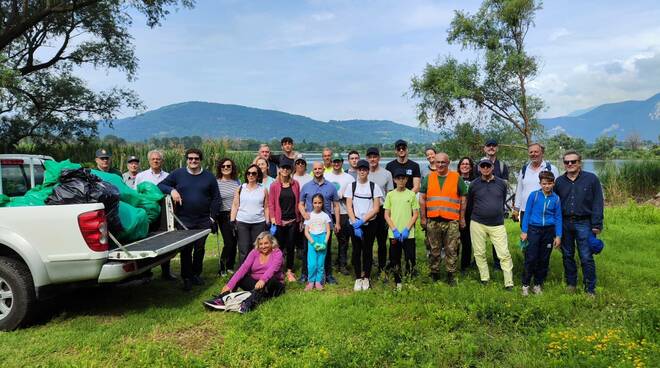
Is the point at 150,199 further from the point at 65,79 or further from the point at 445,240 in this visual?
the point at 65,79

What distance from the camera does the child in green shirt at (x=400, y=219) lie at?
18.4 feet

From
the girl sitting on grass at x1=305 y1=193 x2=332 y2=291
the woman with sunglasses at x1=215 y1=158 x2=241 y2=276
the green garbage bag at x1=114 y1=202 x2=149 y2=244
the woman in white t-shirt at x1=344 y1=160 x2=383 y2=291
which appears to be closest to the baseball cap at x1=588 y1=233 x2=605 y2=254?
the woman in white t-shirt at x1=344 y1=160 x2=383 y2=291

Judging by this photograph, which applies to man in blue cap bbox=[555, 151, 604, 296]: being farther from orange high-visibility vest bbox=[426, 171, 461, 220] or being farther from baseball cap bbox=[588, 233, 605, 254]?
orange high-visibility vest bbox=[426, 171, 461, 220]

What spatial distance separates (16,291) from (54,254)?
585 mm

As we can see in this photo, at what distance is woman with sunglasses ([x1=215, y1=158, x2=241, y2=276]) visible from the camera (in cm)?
622

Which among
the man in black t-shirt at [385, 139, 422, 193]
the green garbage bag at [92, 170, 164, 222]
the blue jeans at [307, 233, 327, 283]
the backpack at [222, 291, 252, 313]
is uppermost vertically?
the man in black t-shirt at [385, 139, 422, 193]

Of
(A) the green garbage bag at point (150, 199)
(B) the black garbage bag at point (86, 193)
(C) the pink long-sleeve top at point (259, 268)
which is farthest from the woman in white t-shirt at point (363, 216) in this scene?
(B) the black garbage bag at point (86, 193)

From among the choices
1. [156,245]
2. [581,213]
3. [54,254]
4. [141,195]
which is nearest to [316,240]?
[156,245]

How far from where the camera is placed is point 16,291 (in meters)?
4.18

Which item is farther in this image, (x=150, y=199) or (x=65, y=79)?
(x=65, y=79)

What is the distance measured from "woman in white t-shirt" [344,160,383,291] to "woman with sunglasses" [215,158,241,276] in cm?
177

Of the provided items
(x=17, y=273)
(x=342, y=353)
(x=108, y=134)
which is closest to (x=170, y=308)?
(x=17, y=273)

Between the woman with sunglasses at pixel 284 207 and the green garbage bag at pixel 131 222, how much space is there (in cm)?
174

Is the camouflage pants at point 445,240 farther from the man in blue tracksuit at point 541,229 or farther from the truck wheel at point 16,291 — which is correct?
the truck wheel at point 16,291
